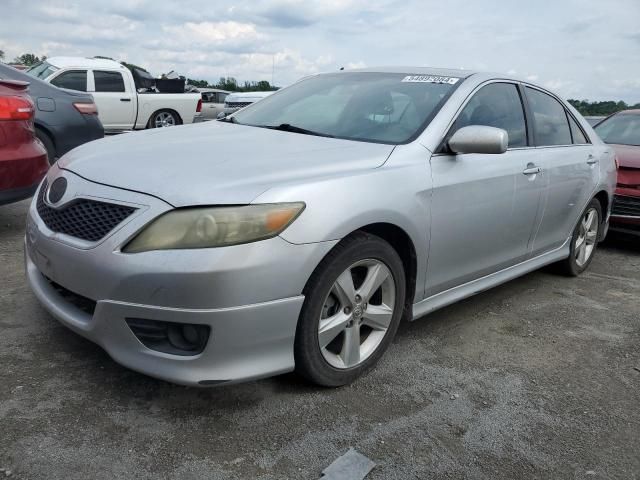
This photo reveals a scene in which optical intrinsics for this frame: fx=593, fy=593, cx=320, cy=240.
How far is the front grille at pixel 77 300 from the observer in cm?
240

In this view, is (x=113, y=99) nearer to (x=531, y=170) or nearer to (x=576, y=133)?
(x=576, y=133)

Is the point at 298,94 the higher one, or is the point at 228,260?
the point at 298,94

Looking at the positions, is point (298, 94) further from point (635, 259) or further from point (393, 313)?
point (635, 259)

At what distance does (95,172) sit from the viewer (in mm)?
2568

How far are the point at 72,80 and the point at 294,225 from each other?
440 inches

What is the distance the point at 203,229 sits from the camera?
7.23 ft

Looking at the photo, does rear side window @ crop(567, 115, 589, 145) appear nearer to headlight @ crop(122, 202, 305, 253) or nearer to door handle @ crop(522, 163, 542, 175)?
door handle @ crop(522, 163, 542, 175)

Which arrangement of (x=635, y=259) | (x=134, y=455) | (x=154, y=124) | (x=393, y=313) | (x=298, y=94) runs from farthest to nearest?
1. (x=154, y=124)
2. (x=635, y=259)
3. (x=298, y=94)
4. (x=393, y=313)
5. (x=134, y=455)

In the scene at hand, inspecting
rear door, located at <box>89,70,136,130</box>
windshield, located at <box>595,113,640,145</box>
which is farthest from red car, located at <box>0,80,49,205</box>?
rear door, located at <box>89,70,136,130</box>

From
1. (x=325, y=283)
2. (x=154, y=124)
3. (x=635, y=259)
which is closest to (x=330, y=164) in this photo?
(x=325, y=283)

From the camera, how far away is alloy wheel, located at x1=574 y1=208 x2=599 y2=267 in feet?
15.5

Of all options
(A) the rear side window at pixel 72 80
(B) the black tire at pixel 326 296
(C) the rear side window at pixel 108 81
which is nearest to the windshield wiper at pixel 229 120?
(B) the black tire at pixel 326 296

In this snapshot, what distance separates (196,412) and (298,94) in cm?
223

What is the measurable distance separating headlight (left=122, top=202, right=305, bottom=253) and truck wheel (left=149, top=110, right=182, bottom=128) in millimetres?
12089
